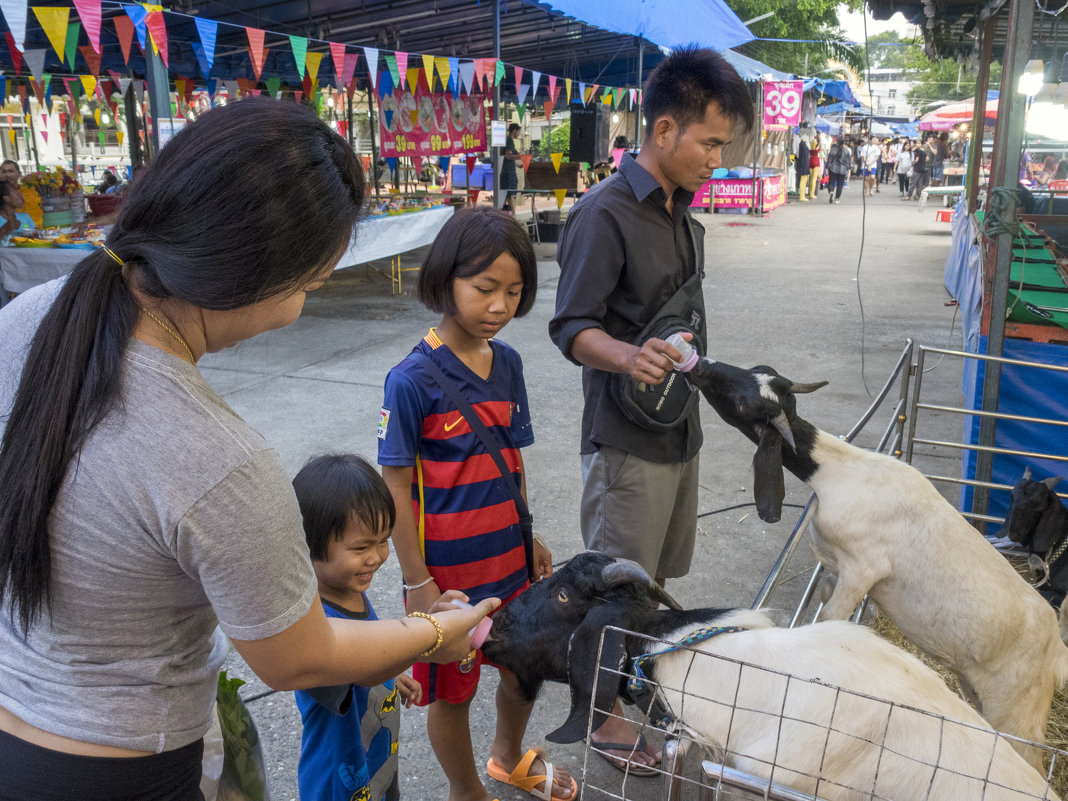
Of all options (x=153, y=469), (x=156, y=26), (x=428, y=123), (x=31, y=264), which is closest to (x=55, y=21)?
(x=156, y=26)

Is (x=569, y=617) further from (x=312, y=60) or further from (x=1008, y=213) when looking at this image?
(x=312, y=60)

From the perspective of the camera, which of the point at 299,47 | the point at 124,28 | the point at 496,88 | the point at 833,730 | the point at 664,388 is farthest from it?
the point at 496,88

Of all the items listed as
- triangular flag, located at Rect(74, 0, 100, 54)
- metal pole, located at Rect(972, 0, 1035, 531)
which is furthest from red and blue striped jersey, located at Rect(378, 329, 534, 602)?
triangular flag, located at Rect(74, 0, 100, 54)

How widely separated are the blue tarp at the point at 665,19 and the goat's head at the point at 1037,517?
920cm

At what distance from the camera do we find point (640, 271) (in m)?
2.46

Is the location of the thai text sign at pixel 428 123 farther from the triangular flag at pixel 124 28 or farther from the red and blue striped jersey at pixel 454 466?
the red and blue striped jersey at pixel 454 466

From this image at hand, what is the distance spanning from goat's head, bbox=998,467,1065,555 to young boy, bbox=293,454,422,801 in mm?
2437

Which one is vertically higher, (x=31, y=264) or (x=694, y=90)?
(x=694, y=90)

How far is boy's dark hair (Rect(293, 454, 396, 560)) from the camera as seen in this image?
6.43 ft

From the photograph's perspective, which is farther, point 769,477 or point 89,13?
point 89,13

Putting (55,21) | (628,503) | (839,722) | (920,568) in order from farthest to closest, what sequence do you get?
(55,21)
(628,503)
(920,568)
(839,722)

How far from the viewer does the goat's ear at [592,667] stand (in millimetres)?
1608

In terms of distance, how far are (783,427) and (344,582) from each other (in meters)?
1.29

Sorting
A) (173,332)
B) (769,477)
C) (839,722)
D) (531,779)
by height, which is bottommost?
(531,779)
